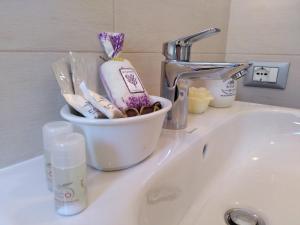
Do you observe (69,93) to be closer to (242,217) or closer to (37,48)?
(37,48)

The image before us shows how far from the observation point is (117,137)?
30 cm

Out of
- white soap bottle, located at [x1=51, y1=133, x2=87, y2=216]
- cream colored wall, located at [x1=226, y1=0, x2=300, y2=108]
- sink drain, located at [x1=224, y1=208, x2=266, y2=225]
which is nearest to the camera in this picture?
white soap bottle, located at [x1=51, y1=133, x2=87, y2=216]

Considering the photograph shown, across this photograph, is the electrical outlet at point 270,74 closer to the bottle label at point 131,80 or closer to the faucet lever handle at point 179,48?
the faucet lever handle at point 179,48

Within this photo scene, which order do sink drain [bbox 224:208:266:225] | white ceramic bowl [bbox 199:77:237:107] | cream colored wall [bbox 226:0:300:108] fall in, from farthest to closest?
cream colored wall [bbox 226:0:300:108], white ceramic bowl [bbox 199:77:237:107], sink drain [bbox 224:208:266:225]

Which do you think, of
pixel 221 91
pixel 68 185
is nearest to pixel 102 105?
pixel 68 185

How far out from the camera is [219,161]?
0.58 meters

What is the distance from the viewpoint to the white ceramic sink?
26cm

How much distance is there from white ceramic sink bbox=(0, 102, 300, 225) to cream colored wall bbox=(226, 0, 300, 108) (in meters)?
0.17

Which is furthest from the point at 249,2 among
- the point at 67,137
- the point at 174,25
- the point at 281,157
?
the point at 67,137

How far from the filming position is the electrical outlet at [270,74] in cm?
81

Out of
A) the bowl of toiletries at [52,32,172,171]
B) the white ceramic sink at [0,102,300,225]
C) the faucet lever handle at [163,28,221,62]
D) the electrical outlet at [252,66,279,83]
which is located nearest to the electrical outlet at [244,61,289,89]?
the electrical outlet at [252,66,279,83]

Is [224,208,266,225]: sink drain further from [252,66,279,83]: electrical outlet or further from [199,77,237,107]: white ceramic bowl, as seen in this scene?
[252,66,279,83]: electrical outlet

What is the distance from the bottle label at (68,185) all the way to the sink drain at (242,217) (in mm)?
332

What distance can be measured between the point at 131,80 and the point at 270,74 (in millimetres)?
648
